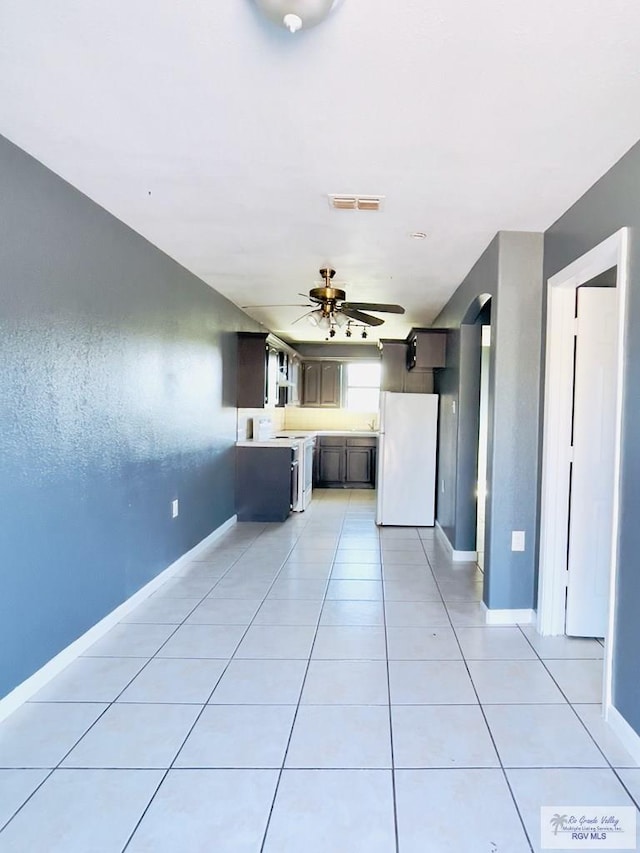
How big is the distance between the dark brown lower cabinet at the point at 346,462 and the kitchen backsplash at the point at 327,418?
2.13 ft

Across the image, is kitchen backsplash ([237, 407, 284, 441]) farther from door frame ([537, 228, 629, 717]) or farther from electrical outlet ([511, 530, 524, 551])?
door frame ([537, 228, 629, 717])

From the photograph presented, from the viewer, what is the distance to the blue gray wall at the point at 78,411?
1973 mm

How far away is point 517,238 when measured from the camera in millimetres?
2809

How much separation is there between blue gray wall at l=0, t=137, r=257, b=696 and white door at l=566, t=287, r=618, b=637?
2653 mm

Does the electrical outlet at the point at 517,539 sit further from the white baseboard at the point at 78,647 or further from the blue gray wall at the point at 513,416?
Answer: the white baseboard at the point at 78,647

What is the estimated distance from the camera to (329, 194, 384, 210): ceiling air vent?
2.38 m

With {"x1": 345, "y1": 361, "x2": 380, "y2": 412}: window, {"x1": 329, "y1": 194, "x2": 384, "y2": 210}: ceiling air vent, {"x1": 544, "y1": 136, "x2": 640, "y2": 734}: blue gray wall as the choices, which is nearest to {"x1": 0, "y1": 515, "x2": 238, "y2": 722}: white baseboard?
{"x1": 544, "y1": 136, "x2": 640, "y2": 734}: blue gray wall

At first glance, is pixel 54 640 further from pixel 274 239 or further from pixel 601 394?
pixel 601 394

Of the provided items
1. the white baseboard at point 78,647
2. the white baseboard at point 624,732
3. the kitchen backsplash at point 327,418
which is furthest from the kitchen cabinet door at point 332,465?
the white baseboard at point 624,732

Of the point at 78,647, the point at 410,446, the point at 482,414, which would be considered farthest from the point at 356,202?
the point at 410,446

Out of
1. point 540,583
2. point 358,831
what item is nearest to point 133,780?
point 358,831

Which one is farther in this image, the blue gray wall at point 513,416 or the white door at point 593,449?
the blue gray wall at point 513,416

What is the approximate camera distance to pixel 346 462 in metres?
7.68

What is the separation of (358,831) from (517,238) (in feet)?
9.69
